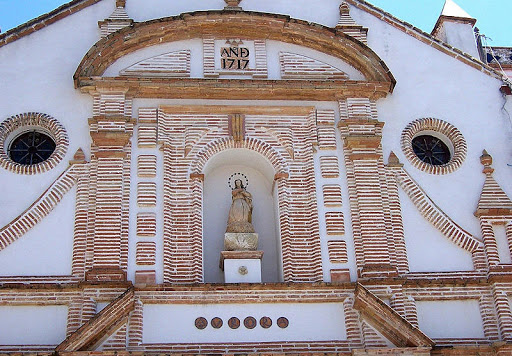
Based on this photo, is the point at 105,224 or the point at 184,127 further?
the point at 184,127

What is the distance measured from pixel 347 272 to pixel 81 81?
5630 millimetres

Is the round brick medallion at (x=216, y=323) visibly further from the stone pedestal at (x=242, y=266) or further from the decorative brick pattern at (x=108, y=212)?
the decorative brick pattern at (x=108, y=212)

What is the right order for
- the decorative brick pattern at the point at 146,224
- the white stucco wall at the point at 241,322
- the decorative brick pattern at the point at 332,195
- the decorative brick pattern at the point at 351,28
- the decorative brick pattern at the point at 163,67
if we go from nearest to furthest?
the white stucco wall at the point at 241,322, the decorative brick pattern at the point at 146,224, the decorative brick pattern at the point at 332,195, the decorative brick pattern at the point at 163,67, the decorative brick pattern at the point at 351,28

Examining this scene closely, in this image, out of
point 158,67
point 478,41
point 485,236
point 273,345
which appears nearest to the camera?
point 273,345

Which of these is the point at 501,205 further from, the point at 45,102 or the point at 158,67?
the point at 45,102

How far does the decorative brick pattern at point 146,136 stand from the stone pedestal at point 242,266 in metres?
2.35

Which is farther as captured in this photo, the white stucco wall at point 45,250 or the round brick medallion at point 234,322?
the white stucco wall at point 45,250

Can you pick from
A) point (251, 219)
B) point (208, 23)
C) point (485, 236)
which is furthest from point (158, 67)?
point (485, 236)

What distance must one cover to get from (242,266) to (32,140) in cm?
440

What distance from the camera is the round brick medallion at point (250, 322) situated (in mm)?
13188

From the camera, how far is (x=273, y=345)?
515 inches

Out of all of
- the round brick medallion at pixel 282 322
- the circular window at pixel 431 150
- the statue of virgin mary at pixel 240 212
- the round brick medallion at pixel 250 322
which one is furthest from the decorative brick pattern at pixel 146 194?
the circular window at pixel 431 150

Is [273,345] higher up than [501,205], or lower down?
lower down

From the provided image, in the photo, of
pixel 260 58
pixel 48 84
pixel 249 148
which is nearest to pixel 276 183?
pixel 249 148
